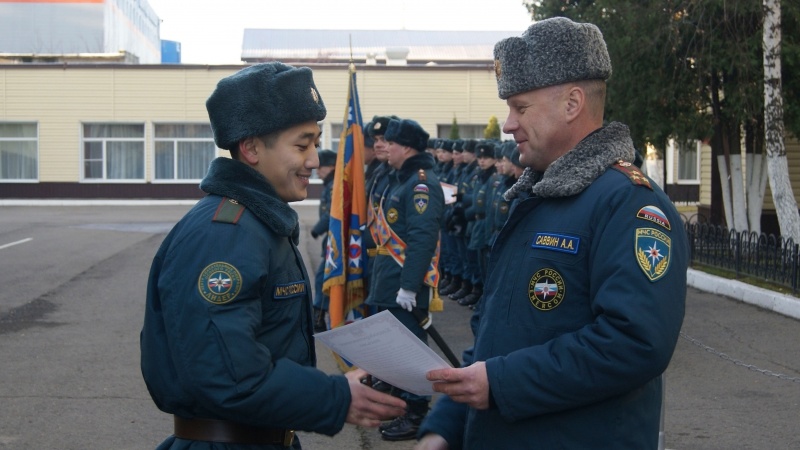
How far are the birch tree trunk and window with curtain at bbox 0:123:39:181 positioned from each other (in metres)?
33.0

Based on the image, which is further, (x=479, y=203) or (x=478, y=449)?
(x=479, y=203)

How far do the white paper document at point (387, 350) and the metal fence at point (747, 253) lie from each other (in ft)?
33.9

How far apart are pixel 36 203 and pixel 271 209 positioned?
126 ft

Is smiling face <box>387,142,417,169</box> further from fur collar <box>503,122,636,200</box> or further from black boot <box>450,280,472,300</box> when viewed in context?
black boot <box>450,280,472,300</box>

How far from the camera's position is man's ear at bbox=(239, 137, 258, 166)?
9.39ft

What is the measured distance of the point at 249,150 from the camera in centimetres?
287

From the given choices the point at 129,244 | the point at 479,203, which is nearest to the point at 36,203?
the point at 129,244

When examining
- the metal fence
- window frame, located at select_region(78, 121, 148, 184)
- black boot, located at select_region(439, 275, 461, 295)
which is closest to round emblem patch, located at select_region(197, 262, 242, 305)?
the metal fence

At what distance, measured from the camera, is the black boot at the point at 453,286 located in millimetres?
15198

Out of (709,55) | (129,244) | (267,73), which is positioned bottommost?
(129,244)

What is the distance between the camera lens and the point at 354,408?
2738 mm

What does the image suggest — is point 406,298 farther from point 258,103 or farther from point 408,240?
point 258,103

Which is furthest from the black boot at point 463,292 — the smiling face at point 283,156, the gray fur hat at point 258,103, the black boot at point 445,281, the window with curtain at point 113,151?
the window with curtain at point 113,151

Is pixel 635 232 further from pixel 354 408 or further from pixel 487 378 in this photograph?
pixel 354 408
